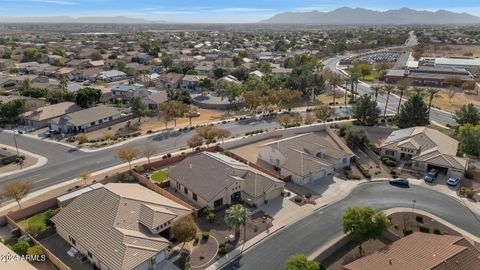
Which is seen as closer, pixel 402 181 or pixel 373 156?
pixel 402 181

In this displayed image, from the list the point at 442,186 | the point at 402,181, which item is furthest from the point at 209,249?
the point at 442,186

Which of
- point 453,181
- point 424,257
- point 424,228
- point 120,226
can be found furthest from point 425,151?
point 120,226

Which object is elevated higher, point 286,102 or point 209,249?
point 286,102

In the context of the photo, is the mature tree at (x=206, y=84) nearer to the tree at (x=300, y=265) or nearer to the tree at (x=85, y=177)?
the tree at (x=85, y=177)

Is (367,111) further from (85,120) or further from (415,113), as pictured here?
(85,120)

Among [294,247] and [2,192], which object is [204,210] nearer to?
[294,247]

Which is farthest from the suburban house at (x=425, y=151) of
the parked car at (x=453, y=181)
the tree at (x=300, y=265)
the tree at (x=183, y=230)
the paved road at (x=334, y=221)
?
the tree at (x=183, y=230)
